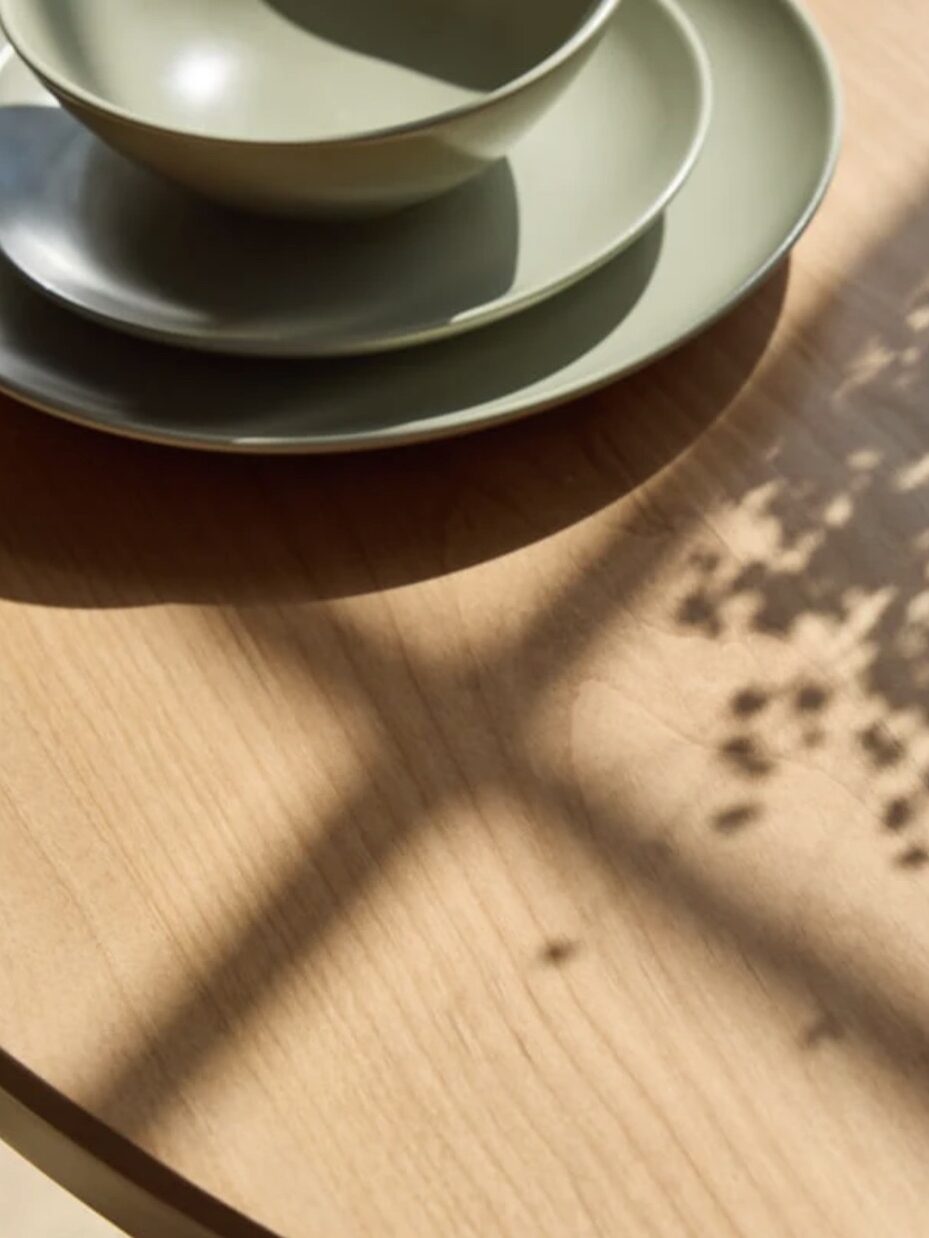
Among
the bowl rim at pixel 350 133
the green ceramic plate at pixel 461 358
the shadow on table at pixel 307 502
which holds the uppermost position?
the bowl rim at pixel 350 133

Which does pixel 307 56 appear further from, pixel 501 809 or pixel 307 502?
pixel 501 809

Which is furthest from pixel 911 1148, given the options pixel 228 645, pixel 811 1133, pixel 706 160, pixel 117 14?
pixel 117 14

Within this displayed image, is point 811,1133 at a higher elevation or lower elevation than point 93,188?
lower

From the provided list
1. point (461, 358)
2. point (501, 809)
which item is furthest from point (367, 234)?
point (501, 809)

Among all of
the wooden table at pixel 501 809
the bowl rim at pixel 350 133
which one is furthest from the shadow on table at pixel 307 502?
the bowl rim at pixel 350 133

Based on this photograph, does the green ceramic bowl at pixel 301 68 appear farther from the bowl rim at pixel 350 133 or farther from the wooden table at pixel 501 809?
the wooden table at pixel 501 809

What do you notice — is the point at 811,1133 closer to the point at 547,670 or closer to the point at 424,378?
the point at 547,670
